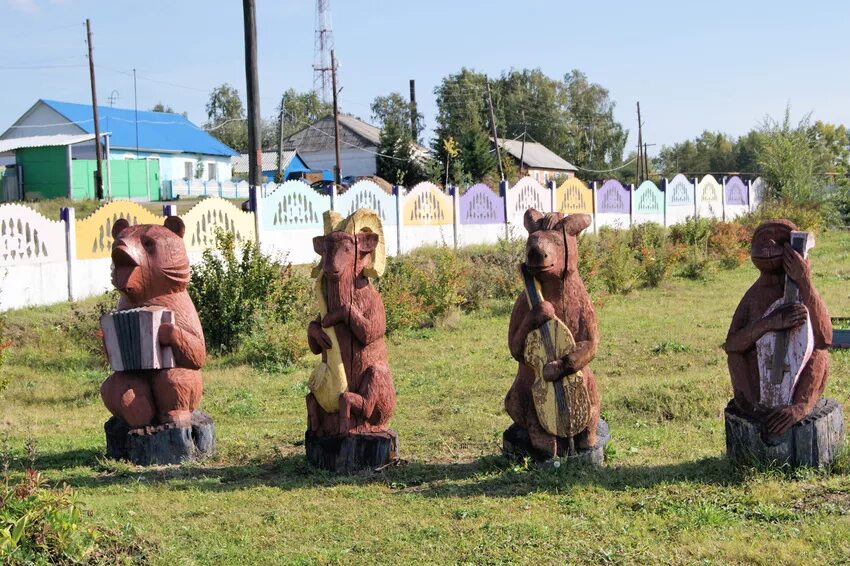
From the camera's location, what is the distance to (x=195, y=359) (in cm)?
669

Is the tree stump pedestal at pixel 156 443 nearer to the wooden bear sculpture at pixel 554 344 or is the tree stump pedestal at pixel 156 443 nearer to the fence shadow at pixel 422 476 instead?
the fence shadow at pixel 422 476

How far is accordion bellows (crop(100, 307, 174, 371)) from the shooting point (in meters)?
6.49

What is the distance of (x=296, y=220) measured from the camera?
15.5 m

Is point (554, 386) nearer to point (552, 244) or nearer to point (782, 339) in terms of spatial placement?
point (552, 244)

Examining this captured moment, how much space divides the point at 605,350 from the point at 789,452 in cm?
547

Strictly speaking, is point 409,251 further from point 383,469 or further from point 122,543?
point 122,543

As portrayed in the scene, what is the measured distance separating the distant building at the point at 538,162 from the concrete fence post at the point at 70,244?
33973mm

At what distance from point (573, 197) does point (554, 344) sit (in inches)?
712

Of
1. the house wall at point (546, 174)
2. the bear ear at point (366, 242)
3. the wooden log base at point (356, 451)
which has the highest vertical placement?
the house wall at point (546, 174)

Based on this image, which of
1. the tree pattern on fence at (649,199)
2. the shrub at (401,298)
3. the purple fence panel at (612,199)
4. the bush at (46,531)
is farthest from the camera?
the tree pattern on fence at (649,199)

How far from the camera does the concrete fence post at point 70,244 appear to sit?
39.9 feet

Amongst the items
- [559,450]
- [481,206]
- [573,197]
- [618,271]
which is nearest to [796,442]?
[559,450]

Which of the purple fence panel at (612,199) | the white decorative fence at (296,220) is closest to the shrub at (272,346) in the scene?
the white decorative fence at (296,220)

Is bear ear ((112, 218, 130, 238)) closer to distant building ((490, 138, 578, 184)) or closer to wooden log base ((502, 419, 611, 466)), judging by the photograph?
wooden log base ((502, 419, 611, 466))
